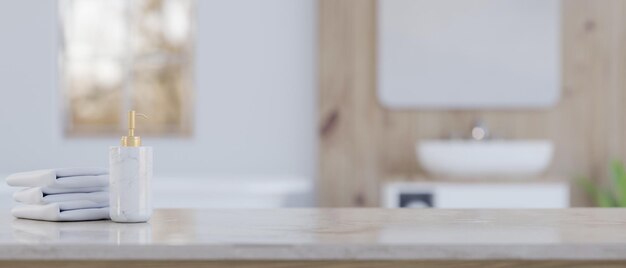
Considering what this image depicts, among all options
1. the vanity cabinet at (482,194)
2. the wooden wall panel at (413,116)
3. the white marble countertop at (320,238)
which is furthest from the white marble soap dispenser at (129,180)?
the wooden wall panel at (413,116)

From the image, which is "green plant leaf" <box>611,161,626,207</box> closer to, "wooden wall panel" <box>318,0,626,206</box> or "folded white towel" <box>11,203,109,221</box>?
"wooden wall panel" <box>318,0,626,206</box>

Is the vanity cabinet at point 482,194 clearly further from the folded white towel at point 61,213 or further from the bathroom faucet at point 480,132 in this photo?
the folded white towel at point 61,213

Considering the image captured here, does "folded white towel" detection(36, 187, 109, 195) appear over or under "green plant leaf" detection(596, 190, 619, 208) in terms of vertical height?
over

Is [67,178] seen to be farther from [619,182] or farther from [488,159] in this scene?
[619,182]

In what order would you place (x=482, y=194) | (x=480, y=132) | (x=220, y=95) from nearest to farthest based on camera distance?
(x=482, y=194), (x=480, y=132), (x=220, y=95)

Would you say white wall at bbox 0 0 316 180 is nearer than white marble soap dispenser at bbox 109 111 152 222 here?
No

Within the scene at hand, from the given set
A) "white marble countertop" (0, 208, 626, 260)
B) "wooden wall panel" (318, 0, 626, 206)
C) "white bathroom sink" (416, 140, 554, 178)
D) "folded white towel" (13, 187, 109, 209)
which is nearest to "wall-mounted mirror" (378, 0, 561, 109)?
"wooden wall panel" (318, 0, 626, 206)

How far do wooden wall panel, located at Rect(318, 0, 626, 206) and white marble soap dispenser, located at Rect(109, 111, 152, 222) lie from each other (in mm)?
2589

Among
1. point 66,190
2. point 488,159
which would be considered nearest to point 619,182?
point 488,159

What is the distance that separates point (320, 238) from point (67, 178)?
489mm

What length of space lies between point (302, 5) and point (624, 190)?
1.61 meters

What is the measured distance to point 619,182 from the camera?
3.79 m

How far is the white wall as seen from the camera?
4219 mm

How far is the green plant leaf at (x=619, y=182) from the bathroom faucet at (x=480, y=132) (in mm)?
536
